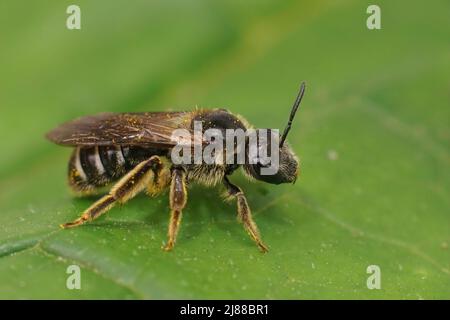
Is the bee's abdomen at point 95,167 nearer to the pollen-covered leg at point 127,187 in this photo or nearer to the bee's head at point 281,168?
the pollen-covered leg at point 127,187

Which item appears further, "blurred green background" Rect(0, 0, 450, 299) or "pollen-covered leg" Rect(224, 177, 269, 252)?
"pollen-covered leg" Rect(224, 177, 269, 252)

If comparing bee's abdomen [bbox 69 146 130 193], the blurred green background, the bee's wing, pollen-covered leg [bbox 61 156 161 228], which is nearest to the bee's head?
the blurred green background

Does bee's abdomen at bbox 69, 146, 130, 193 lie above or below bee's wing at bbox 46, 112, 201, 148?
below

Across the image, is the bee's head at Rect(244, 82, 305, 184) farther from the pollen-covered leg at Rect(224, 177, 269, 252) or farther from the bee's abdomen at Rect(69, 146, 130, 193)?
the bee's abdomen at Rect(69, 146, 130, 193)

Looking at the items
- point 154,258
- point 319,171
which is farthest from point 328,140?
point 154,258

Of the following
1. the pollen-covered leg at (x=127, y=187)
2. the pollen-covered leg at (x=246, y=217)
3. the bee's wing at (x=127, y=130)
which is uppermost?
the bee's wing at (x=127, y=130)

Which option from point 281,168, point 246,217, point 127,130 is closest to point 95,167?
point 127,130

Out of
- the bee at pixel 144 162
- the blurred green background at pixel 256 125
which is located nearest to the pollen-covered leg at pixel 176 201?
the bee at pixel 144 162
